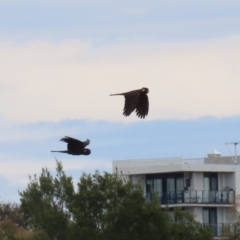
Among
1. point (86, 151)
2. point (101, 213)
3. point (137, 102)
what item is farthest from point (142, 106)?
point (101, 213)

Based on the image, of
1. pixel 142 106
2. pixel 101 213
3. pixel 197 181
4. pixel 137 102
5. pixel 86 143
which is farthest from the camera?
pixel 197 181

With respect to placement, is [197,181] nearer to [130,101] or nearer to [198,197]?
[198,197]

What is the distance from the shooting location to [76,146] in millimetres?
35719

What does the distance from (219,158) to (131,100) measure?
8422 centimetres

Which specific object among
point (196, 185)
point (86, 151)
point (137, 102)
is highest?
point (196, 185)

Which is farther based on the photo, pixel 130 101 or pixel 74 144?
pixel 130 101

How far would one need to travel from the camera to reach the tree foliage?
79.8m

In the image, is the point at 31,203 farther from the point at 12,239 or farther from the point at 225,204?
the point at 225,204

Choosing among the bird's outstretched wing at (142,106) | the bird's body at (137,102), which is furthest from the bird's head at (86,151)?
the bird's outstretched wing at (142,106)

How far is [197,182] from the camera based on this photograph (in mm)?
111000

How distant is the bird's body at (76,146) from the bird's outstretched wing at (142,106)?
Answer: 5.60 ft

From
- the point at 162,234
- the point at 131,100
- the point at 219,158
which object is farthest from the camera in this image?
the point at 219,158

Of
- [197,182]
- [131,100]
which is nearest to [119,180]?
[197,182]

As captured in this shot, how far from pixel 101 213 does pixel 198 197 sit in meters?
28.9
